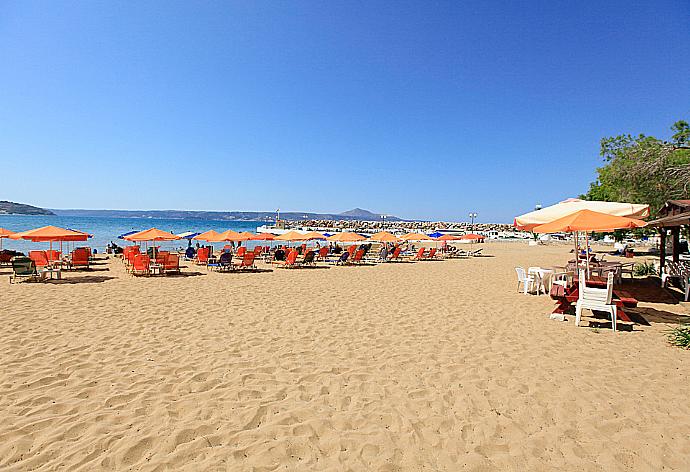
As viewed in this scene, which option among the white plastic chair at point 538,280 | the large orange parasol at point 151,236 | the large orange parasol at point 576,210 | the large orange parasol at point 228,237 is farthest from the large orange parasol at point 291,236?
the white plastic chair at point 538,280

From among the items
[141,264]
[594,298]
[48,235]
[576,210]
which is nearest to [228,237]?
[141,264]

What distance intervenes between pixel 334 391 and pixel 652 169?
425 inches

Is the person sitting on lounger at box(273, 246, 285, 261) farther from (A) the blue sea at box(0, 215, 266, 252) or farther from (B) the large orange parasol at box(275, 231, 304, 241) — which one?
(A) the blue sea at box(0, 215, 266, 252)

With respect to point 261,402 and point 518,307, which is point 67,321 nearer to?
point 261,402

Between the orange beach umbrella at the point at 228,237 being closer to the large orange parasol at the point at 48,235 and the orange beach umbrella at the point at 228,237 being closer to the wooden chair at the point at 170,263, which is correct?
the wooden chair at the point at 170,263

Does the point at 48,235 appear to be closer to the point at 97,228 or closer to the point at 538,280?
the point at 538,280

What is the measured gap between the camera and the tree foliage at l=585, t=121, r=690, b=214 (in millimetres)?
10156

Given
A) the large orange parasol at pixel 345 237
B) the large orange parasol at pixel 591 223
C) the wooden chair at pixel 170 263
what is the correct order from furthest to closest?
1. the large orange parasol at pixel 345 237
2. the wooden chair at pixel 170 263
3. the large orange parasol at pixel 591 223

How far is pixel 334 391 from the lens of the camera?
147 inches

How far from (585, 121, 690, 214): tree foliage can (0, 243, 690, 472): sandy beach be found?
4645 millimetres

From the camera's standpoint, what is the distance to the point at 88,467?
255 centimetres

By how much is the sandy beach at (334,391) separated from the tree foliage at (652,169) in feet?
15.2

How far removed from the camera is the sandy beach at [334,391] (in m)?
2.74

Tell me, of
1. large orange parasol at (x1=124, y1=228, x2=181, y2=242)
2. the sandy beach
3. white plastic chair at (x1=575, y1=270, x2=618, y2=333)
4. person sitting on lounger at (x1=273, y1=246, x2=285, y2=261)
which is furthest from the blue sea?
Answer: white plastic chair at (x1=575, y1=270, x2=618, y2=333)
